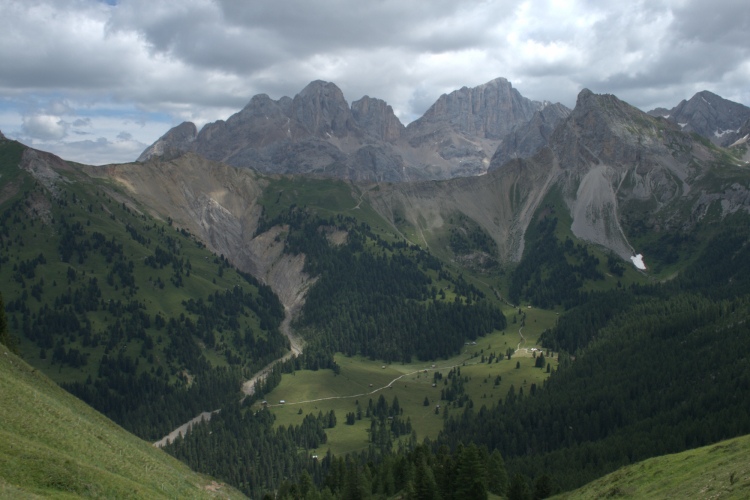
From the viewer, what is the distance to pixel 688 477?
76438 mm

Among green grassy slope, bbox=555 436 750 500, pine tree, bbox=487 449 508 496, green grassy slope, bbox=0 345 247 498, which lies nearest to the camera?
green grassy slope, bbox=0 345 247 498

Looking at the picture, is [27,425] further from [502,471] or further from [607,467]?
[607,467]

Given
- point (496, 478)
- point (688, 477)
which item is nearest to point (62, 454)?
point (688, 477)

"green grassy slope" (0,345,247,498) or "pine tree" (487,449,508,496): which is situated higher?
"green grassy slope" (0,345,247,498)

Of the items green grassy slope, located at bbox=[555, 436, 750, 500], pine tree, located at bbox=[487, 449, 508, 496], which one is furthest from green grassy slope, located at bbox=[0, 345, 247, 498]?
green grassy slope, located at bbox=[555, 436, 750, 500]

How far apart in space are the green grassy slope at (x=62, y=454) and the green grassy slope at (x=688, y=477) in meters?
50.8

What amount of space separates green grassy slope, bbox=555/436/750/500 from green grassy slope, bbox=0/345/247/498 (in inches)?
2000

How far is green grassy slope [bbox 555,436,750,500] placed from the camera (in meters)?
64.6

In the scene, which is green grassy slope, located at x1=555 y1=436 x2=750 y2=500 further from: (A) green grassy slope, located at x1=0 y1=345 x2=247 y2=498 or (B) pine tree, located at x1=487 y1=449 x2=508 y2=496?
(A) green grassy slope, located at x1=0 y1=345 x2=247 y2=498

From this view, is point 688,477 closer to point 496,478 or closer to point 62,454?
point 496,478

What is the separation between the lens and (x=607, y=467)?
474ft

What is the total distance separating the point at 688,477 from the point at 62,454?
217ft

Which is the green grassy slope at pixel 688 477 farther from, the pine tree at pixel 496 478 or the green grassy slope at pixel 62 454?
the green grassy slope at pixel 62 454

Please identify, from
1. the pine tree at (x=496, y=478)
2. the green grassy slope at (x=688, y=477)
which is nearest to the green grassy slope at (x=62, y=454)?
the pine tree at (x=496, y=478)
